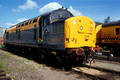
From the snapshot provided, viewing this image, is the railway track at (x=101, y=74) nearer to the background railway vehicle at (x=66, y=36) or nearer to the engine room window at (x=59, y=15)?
the background railway vehicle at (x=66, y=36)

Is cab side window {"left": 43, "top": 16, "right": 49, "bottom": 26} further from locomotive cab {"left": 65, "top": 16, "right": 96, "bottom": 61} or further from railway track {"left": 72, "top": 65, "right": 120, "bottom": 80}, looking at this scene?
railway track {"left": 72, "top": 65, "right": 120, "bottom": 80}

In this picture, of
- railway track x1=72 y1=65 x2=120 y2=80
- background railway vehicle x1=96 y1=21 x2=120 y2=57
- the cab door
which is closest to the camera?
railway track x1=72 y1=65 x2=120 y2=80

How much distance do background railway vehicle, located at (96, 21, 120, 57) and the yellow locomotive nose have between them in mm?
5722

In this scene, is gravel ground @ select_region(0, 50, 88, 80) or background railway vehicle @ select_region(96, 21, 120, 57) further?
background railway vehicle @ select_region(96, 21, 120, 57)

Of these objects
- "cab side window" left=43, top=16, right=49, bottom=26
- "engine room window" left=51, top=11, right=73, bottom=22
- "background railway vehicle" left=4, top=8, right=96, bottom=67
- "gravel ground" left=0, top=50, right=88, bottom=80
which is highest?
"engine room window" left=51, top=11, right=73, bottom=22

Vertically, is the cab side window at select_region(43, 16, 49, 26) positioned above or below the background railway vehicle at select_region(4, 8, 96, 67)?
above

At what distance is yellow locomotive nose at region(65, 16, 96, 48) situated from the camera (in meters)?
6.61

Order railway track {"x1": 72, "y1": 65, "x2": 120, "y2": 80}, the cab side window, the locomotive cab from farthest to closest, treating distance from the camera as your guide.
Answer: the cab side window → the locomotive cab → railway track {"x1": 72, "y1": 65, "x2": 120, "y2": 80}

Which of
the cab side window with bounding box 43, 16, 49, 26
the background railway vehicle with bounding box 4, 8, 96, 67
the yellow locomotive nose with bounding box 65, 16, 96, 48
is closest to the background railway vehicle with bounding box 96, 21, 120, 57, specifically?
the background railway vehicle with bounding box 4, 8, 96, 67

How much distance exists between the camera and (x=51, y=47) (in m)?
7.71

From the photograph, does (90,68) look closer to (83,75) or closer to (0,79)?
(83,75)

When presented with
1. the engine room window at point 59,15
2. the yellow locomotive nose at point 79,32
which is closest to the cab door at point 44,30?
the engine room window at point 59,15

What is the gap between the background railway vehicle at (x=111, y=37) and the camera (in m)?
12.3

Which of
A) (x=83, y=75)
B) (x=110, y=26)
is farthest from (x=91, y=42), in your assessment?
(x=110, y=26)
